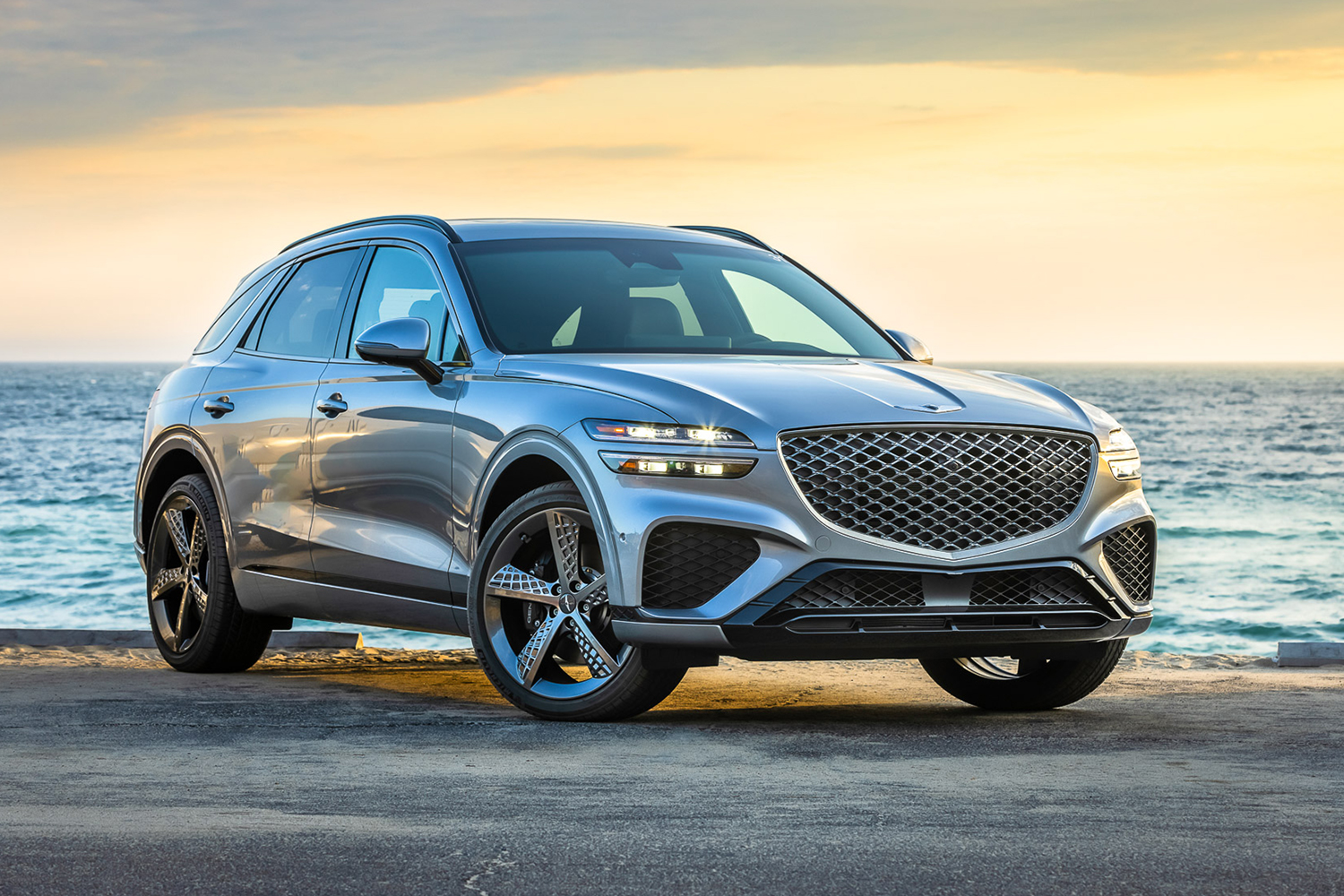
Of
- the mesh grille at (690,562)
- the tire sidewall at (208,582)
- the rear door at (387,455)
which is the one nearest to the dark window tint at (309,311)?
the rear door at (387,455)

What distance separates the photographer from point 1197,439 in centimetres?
6303

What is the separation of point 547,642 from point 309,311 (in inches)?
100

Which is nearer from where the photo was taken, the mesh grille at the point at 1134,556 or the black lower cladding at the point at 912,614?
the black lower cladding at the point at 912,614

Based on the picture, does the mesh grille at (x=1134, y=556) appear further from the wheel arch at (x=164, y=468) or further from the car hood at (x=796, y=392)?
the wheel arch at (x=164, y=468)

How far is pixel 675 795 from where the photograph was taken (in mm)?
4703

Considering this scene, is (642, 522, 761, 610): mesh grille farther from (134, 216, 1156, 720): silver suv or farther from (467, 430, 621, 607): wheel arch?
(467, 430, 621, 607): wheel arch

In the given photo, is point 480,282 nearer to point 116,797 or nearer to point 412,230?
point 412,230

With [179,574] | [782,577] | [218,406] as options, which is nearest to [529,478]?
[782,577]

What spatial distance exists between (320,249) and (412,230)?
2.88ft

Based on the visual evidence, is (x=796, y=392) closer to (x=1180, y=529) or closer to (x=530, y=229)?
(x=530, y=229)

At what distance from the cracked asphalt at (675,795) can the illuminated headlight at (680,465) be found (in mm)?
866

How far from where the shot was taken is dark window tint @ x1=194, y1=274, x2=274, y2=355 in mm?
8555

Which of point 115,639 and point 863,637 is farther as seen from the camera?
point 115,639

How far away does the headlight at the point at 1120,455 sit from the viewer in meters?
6.14
